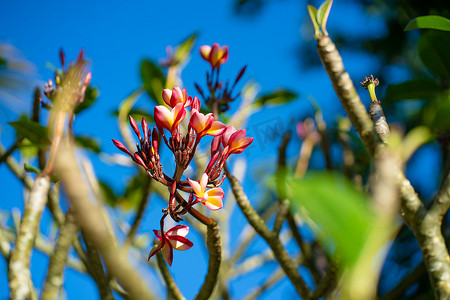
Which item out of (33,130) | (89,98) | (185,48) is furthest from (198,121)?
(185,48)

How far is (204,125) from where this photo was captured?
522 mm

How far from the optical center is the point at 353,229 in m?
0.25

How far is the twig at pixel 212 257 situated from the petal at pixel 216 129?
0.12 metres

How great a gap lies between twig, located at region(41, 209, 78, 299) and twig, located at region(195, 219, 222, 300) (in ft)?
0.63

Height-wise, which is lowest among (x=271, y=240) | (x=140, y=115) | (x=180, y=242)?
(x=271, y=240)

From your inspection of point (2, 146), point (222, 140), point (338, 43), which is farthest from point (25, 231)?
point (338, 43)

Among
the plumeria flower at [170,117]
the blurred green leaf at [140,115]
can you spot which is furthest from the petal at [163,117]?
the blurred green leaf at [140,115]

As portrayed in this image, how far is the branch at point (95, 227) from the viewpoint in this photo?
7.6 inches

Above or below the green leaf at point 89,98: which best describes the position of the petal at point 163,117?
below

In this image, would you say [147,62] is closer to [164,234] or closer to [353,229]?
[164,234]

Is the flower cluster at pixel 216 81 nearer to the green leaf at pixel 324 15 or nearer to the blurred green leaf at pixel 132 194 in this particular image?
the green leaf at pixel 324 15

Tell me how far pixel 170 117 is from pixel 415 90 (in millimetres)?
658

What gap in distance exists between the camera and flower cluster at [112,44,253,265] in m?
0.50

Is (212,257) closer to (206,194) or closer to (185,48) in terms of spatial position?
(206,194)
